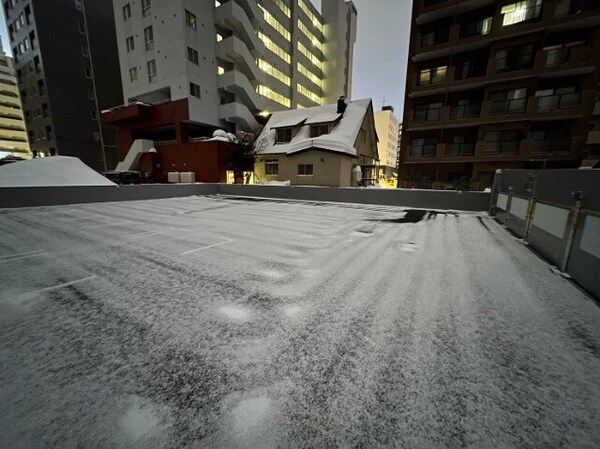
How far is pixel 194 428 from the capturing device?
1.35 metres

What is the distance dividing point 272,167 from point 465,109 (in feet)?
48.2

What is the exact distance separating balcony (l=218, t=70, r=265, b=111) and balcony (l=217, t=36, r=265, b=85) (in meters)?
1.66

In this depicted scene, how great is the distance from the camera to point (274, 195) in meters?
14.5

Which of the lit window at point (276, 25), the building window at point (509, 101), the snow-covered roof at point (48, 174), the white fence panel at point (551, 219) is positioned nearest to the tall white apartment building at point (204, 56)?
the lit window at point (276, 25)

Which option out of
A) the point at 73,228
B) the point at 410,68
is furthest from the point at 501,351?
the point at 410,68

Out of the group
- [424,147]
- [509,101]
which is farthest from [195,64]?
[509,101]

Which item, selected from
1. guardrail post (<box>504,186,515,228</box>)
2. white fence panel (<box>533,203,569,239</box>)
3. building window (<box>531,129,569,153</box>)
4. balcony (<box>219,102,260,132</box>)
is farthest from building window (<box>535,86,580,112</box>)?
balcony (<box>219,102,260,132</box>)

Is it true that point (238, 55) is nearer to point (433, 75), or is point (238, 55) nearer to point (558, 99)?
point (433, 75)

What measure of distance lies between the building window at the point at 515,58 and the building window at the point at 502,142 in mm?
3925

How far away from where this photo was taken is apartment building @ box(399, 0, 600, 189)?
1378 centimetres

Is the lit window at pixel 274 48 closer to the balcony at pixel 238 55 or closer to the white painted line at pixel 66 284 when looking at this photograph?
the balcony at pixel 238 55

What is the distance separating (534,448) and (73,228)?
29.4 ft

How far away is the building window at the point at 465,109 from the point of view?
52.6 ft

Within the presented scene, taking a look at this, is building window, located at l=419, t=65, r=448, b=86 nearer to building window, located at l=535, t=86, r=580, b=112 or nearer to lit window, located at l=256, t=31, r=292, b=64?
building window, located at l=535, t=86, r=580, b=112
